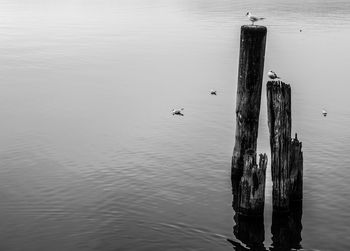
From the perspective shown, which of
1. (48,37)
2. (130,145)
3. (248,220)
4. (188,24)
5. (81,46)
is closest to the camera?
(248,220)

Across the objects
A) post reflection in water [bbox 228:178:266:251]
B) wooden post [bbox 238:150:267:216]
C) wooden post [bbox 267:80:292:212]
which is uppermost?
wooden post [bbox 267:80:292:212]

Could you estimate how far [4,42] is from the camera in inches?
2259

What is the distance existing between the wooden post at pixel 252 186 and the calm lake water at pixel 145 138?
0.82 metres

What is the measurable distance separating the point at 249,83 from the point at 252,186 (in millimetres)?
3314

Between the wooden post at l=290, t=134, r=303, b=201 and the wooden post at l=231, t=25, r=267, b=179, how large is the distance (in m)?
1.71

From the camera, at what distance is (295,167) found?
17594 mm

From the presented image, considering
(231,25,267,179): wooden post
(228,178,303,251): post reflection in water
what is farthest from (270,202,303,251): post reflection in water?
(231,25,267,179): wooden post

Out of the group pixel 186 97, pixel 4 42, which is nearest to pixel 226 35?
pixel 4 42

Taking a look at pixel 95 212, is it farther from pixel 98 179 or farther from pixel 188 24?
pixel 188 24

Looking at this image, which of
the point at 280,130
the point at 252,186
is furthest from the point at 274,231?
the point at 280,130

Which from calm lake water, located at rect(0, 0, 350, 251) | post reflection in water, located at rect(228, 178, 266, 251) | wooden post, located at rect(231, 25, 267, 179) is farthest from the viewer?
wooden post, located at rect(231, 25, 267, 179)

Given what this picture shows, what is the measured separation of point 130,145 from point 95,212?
7.42m

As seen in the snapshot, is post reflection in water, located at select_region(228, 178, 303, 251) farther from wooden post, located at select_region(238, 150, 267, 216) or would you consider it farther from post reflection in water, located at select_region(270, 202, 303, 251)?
wooden post, located at select_region(238, 150, 267, 216)

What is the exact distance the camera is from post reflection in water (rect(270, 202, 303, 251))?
54.7 feet
